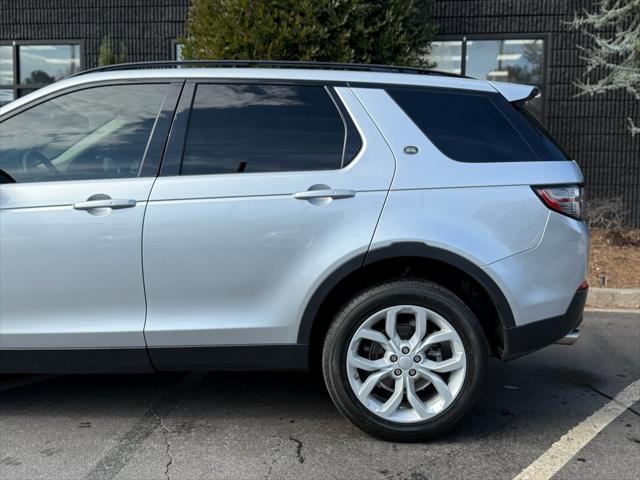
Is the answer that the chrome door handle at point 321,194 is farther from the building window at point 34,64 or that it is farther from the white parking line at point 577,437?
the building window at point 34,64

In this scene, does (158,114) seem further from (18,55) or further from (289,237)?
(18,55)

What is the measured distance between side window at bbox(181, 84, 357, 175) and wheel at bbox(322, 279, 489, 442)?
2.50ft

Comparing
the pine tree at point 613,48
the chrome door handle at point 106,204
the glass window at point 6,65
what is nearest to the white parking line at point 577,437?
the chrome door handle at point 106,204

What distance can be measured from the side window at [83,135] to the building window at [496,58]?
6815mm

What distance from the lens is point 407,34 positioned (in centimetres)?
708

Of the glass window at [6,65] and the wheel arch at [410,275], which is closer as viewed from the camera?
the wheel arch at [410,275]

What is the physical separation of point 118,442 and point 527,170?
250 centimetres

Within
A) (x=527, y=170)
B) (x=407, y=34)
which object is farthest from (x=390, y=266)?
(x=407, y=34)

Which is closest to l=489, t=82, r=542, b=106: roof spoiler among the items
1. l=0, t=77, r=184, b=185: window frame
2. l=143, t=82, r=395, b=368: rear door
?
l=143, t=82, r=395, b=368: rear door

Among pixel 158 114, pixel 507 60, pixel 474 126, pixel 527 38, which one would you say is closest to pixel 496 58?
pixel 507 60

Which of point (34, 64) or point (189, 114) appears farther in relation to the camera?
point (34, 64)

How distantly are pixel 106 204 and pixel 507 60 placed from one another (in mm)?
7835

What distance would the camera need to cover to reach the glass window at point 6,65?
33.2 feet

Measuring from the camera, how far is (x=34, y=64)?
10.1 meters
